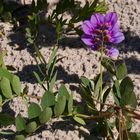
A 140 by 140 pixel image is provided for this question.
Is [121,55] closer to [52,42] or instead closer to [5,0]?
[52,42]

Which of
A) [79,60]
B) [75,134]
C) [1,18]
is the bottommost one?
[75,134]

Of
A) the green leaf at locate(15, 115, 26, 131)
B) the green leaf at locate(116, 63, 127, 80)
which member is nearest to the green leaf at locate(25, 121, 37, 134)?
the green leaf at locate(15, 115, 26, 131)

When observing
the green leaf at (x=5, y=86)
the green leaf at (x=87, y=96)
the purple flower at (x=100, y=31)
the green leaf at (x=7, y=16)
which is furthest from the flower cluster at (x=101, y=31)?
the green leaf at (x=7, y=16)

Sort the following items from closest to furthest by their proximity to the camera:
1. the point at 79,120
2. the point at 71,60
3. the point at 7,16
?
the point at 79,120 → the point at 71,60 → the point at 7,16

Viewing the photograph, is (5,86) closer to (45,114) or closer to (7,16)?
(45,114)

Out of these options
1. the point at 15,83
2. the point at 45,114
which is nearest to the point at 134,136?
the point at 45,114

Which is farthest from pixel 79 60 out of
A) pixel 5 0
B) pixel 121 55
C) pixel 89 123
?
pixel 5 0

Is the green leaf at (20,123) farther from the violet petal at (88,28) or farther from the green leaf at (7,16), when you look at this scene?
the green leaf at (7,16)
